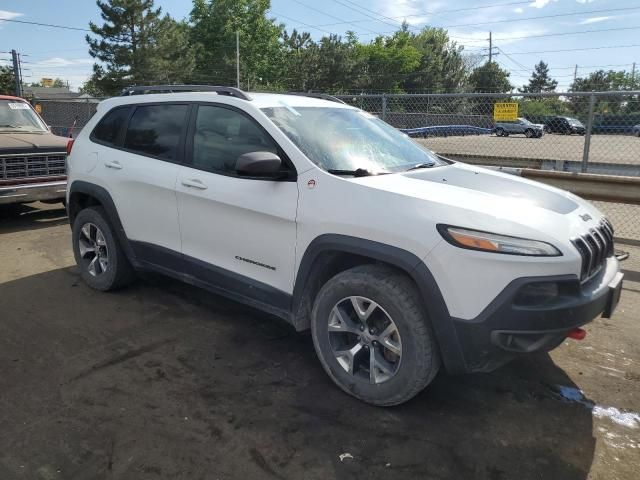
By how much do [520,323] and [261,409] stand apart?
1.50 metres

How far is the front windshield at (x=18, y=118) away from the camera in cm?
848

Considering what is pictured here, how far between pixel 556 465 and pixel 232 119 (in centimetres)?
288

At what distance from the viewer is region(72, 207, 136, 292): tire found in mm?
4699

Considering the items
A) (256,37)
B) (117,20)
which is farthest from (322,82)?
(117,20)

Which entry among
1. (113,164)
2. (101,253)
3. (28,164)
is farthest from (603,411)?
(28,164)

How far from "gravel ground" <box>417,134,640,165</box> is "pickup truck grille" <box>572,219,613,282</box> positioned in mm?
5836

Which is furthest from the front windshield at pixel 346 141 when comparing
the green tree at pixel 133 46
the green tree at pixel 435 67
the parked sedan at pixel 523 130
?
the green tree at pixel 435 67

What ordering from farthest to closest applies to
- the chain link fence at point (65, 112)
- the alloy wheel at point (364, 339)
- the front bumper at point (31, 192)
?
the chain link fence at point (65, 112) < the front bumper at point (31, 192) < the alloy wheel at point (364, 339)

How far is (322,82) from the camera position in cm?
6059

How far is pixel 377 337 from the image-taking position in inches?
116

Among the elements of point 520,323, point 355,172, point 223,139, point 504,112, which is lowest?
point 520,323

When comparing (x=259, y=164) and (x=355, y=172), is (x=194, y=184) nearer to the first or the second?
(x=259, y=164)

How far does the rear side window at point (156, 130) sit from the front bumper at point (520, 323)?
263cm

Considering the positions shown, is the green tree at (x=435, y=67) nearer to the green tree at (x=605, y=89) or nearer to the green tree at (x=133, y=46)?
the green tree at (x=605, y=89)
